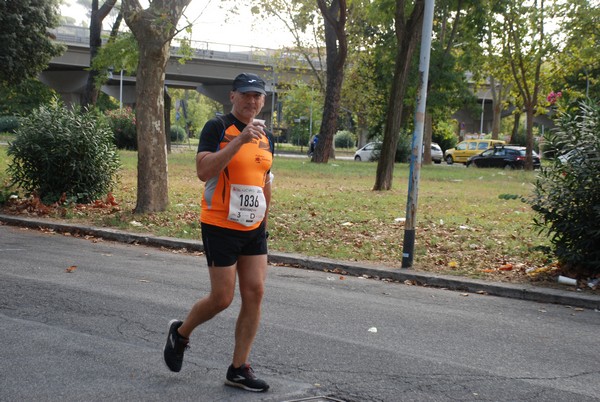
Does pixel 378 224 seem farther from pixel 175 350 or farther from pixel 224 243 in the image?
pixel 224 243

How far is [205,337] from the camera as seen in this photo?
249 inches

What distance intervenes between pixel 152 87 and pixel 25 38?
962 inches

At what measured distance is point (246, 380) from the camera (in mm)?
4930

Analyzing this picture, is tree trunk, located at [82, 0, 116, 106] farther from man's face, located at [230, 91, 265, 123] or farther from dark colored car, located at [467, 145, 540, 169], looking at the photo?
man's face, located at [230, 91, 265, 123]

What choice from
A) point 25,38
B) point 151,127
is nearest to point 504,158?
point 25,38

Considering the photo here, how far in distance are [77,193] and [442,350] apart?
10811mm

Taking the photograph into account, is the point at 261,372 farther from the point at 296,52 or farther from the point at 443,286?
the point at 296,52

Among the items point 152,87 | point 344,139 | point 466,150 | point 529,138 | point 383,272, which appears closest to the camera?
point 383,272

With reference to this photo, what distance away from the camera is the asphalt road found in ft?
16.8

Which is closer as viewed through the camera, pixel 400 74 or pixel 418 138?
pixel 418 138

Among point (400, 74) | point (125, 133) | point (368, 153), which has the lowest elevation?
point (368, 153)

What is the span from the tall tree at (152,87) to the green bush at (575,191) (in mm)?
7254

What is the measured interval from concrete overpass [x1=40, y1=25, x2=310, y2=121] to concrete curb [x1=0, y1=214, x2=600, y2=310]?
129ft

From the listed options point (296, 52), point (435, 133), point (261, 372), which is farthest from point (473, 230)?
point (435, 133)
